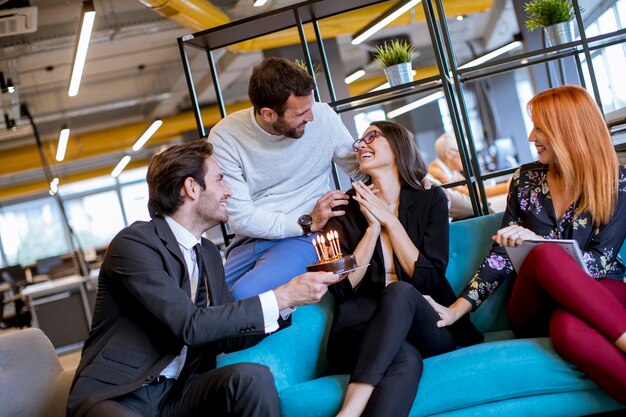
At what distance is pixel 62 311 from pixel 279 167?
299 inches

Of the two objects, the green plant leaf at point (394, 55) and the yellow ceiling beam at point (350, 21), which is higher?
the yellow ceiling beam at point (350, 21)

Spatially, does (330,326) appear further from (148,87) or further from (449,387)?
(148,87)

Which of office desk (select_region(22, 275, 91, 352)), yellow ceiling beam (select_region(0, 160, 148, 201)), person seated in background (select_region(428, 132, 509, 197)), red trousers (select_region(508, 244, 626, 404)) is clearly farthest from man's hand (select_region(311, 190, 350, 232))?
yellow ceiling beam (select_region(0, 160, 148, 201))

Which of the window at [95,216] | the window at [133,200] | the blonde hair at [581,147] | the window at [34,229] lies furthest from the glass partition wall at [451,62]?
the window at [34,229]

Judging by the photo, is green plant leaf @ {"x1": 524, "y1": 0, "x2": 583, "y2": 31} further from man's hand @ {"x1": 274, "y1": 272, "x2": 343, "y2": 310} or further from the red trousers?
man's hand @ {"x1": 274, "y1": 272, "x2": 343, "y2": 310}

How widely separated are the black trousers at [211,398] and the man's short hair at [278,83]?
130 cm

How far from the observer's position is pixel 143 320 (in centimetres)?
248

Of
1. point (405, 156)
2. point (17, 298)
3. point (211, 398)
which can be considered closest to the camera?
point (211, 398)

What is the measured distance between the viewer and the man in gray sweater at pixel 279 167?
324 cm

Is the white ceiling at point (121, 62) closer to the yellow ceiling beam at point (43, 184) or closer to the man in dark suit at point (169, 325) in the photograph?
the yellow ceiling beam at point (43, 184)

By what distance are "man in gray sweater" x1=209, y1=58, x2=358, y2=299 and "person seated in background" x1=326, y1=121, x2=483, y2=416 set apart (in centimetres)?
19

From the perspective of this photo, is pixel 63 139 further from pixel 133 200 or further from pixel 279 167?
pixel 279 167

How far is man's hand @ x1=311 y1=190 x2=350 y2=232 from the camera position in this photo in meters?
3.21

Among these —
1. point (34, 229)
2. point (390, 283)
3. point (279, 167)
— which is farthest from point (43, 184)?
point (390, 283)
